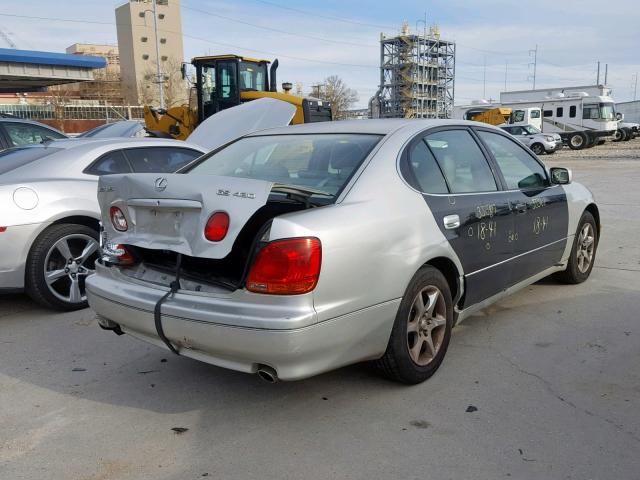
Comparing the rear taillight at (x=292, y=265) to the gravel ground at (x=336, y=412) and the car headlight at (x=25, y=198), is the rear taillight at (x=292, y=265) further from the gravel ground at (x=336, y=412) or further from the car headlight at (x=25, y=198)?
the car headlight at (x=25, y=198)

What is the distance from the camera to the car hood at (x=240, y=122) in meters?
9.51

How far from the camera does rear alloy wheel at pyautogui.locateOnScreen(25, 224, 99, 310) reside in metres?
4.63

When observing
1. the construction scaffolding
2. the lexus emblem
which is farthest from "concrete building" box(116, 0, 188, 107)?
the lexus emblem

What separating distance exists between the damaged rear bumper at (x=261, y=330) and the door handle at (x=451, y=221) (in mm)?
672

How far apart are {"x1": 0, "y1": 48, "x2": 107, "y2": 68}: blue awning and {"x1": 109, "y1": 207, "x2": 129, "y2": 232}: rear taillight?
23.0m

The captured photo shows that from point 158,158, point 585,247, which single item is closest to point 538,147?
point 585,247

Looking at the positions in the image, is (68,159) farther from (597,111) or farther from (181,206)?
(597,111)

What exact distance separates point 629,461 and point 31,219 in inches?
171

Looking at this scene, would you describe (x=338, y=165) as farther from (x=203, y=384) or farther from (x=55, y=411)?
(x=55, y=411)

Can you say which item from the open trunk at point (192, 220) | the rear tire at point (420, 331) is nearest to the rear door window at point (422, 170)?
the rear tire at point (420, 331)

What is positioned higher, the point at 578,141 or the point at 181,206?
the point at 181,206

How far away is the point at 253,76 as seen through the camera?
15.9m

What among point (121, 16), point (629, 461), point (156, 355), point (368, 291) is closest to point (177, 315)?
point (368, 291)

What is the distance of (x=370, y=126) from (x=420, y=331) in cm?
138
